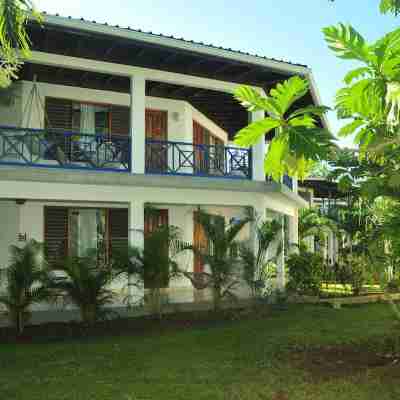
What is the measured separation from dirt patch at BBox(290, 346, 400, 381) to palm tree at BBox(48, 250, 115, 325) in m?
3.99

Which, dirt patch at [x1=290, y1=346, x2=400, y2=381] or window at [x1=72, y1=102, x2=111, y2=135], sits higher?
window at [x1=72, y1=102, x2=111, y2=135]

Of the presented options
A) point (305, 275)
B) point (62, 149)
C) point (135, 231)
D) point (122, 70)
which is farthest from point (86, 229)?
point (305, 275)

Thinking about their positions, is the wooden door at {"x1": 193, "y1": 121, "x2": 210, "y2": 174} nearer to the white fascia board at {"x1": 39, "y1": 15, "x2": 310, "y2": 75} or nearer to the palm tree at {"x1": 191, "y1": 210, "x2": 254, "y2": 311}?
the white fascia board at {"x1": 39, "y1": 15, "x2": 310, "y2": 75}

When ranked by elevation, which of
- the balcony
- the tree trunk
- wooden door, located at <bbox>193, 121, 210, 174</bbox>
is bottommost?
the tree trunk

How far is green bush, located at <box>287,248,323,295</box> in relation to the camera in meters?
15.7

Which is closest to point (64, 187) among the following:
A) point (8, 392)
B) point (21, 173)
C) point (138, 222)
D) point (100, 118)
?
point (21, 173)

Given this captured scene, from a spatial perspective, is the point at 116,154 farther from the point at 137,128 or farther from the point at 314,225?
the point at 314,225

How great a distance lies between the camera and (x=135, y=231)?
495 inches

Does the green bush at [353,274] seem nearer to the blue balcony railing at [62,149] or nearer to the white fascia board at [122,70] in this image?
the white fascia board at [122,70]

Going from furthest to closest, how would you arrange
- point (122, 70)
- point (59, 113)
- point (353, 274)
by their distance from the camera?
1. point (353, 274)
2. point (59, 113)
3. point (122, 70)

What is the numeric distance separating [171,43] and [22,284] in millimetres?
5782

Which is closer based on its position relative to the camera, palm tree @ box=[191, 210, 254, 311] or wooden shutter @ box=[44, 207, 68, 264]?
palm tree @ box=[191, 210, 254, 311]

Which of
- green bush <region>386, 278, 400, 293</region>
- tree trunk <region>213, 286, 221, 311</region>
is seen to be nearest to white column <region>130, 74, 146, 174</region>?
tree trunk <region>213, 286, 221, 311</region>

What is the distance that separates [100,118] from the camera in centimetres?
1588
